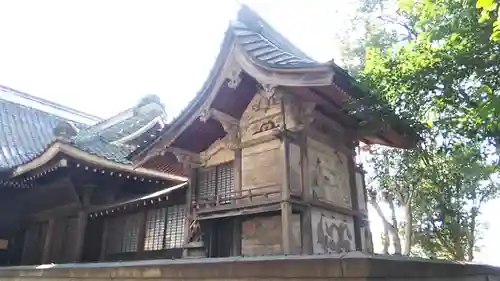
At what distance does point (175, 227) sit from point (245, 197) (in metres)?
3.51

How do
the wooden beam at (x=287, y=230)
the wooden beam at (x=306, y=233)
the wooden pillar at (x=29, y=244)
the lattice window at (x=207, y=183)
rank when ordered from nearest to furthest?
the wooden beam at (x=287, y=230)
the wooden beam at (x=306, y=233)
the lattice window at (x=207, y=183)
the wooden pillar at (x=29, y=244)

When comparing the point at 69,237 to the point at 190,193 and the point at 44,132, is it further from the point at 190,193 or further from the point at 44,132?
the point at 44,132

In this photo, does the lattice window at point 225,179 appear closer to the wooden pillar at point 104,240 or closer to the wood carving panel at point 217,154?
the wood carving panel at point 217,154

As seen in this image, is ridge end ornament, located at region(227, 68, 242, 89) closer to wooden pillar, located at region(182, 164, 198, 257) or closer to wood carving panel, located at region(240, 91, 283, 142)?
wood carving panel, located at region(240, 91, 283, 142)

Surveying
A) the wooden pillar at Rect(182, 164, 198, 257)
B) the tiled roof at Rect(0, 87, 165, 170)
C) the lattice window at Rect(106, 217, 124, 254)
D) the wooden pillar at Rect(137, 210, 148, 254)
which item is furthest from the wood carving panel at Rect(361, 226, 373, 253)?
the lattice window at Rect(106, 217, 124, 254)

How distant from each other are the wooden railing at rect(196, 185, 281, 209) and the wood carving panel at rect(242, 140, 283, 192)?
0.35ft

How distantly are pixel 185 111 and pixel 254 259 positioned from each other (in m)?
5.99

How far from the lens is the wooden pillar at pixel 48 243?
11961mm

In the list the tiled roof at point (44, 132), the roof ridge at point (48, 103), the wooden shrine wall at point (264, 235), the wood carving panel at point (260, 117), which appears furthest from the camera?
the roof ridge at point (48, 103)

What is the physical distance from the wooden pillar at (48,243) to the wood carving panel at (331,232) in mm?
8881

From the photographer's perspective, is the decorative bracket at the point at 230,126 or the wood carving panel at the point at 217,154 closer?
the decorative bracket at the point at 230,126

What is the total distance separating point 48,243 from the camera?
1215cm

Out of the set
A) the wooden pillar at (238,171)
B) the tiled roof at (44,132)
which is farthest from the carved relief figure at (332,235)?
the tiled roof at (44,132)

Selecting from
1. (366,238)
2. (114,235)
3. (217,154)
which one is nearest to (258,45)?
(217,154)
